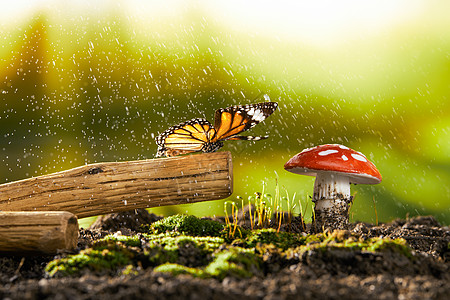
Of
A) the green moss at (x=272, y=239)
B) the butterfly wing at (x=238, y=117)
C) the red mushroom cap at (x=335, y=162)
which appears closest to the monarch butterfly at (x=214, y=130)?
the butterfly wing at (x=238, y=117)

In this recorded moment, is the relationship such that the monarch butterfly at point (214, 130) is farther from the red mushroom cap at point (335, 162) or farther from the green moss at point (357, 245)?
the green moss at point (357, 245)

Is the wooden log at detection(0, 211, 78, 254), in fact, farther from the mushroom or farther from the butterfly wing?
the mushroom

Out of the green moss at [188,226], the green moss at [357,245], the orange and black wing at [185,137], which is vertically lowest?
the green moss at [188,226]

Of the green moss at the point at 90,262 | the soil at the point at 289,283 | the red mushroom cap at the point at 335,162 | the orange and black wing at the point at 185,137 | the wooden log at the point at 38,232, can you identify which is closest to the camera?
the soil at the point at 289,283

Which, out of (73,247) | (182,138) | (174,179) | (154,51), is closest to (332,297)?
(73,247)

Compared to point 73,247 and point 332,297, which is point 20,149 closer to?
point 73,247
